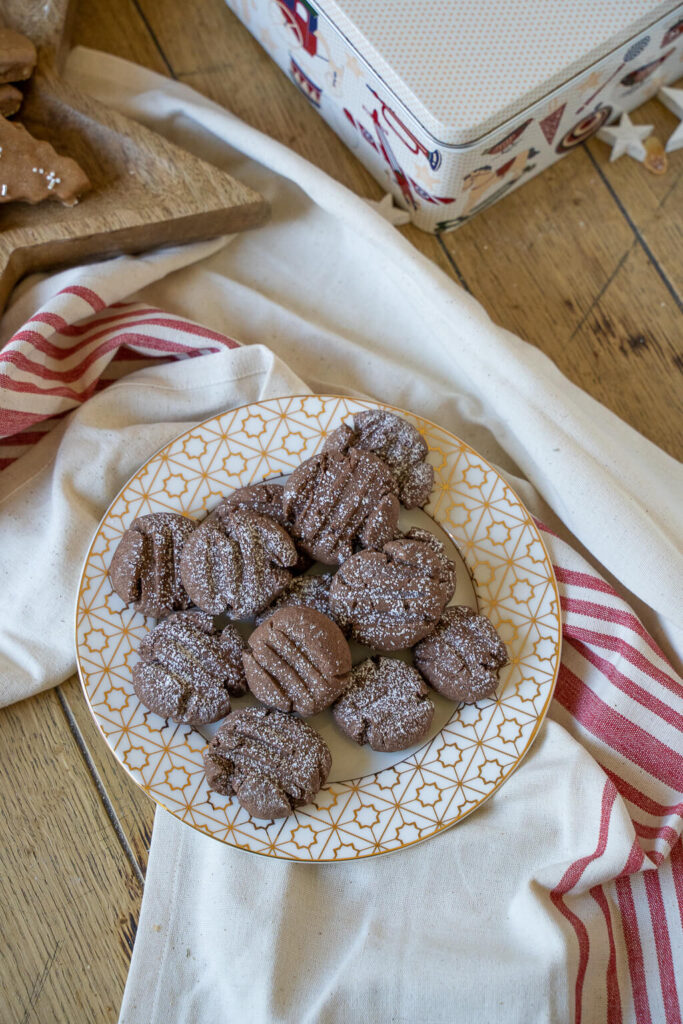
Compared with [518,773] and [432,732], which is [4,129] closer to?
[432,732]

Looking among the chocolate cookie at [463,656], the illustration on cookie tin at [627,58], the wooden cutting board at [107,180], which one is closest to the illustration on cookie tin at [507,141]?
the illustration on cookie tin at [627,58]

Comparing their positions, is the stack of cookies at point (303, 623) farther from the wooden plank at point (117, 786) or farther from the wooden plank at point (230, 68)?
the wooden plank at point (230, 68)

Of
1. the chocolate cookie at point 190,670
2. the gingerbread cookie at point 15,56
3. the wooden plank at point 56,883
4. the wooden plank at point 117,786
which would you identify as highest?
the gingerbread cookie at point 15,56

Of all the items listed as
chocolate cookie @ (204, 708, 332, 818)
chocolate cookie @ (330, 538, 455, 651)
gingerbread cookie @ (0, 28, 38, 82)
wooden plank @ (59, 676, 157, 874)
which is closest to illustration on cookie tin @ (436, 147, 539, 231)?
chocolate cookie @ (330, 538, 455, 651)

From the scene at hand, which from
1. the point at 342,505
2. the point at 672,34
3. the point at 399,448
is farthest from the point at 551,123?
the point at 342,505

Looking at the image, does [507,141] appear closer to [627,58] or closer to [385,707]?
[627,58]

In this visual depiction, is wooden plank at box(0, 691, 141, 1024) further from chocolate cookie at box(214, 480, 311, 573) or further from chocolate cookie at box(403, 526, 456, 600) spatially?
chocolate cookie at box(403, 526, 456, 600)

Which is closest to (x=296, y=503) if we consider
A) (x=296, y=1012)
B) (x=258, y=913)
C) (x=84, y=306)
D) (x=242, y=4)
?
(x=84, y=306)
